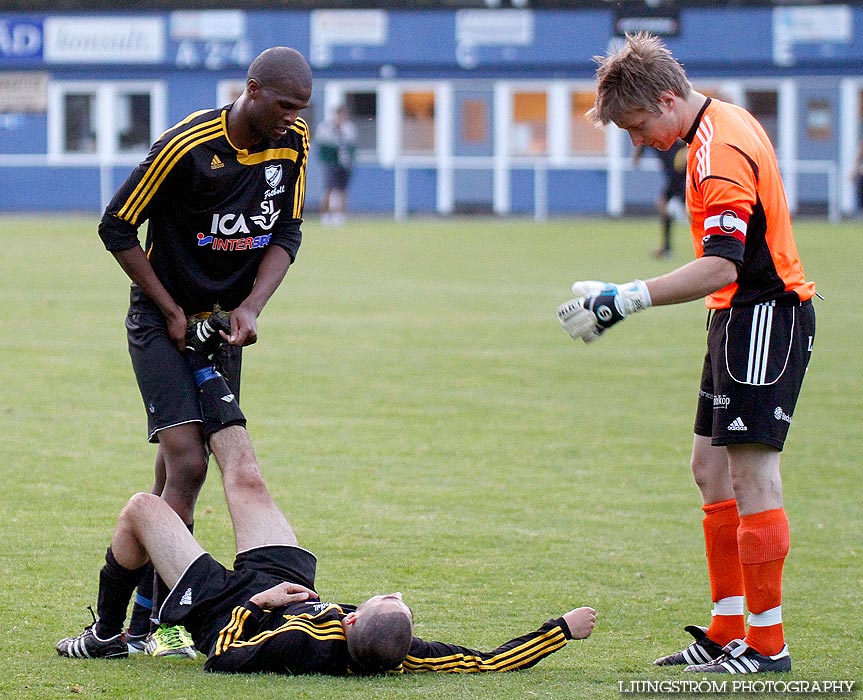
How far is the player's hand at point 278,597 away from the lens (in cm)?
492

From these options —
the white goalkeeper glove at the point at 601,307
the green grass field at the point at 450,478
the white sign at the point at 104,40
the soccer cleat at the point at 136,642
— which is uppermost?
the white sign at the point at 104,40

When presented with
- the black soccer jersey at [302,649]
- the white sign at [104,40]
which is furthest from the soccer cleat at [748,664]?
the white sign at [104,40]

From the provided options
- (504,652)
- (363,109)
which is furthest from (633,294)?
(363,109)

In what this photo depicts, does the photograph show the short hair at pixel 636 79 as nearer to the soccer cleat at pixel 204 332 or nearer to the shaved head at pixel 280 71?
the shaved head at pixel 280 71

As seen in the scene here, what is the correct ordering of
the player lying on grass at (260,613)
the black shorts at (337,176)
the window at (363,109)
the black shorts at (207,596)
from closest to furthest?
1. the player lying on grass at (260,613)
2. the black shorts at (207,596)
3. the black shorts at (337,176)
4. the window at (363,109)

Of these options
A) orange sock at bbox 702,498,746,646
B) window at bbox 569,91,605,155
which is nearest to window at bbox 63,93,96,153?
window at bbox 569,91,605,155

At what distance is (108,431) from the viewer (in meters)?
9.63

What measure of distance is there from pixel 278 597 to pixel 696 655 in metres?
1.58

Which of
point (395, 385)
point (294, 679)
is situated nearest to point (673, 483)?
point (395, 385)

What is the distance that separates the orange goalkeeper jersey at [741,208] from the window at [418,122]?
33782mm

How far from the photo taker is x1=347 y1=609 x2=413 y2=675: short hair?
473 centimetres

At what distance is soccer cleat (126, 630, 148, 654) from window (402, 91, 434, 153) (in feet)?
111

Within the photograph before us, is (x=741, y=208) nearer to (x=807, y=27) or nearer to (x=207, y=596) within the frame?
(x=207, y=596)

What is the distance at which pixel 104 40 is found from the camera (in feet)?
127
